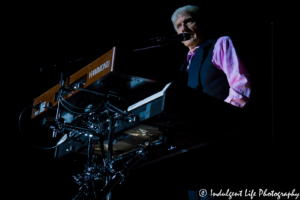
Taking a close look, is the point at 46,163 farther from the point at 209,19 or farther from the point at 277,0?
the point at 277,0

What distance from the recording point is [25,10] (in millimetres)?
3418

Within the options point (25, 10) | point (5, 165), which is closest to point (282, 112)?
point (5, 165)

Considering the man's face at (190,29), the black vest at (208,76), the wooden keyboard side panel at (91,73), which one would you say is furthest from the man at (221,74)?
the wooden keyboard side panel at (91,73)

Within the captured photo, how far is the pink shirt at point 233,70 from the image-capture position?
1552mm

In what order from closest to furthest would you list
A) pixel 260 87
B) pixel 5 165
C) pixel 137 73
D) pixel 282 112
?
pixel 137 73, pixel 282 112, pixel 260 87, pixel 5 165

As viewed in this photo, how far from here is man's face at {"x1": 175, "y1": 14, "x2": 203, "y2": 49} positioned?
2326 millimetres

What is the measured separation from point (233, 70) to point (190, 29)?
77 cm

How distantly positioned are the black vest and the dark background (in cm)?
39

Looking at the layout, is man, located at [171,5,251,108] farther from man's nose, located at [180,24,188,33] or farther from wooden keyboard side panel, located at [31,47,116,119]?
wooden keyboard side panel, located at [31,47,116,119]

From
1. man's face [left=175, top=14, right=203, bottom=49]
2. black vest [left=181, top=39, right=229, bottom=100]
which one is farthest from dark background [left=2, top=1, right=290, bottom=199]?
black vest [left=181, top=39, right=229, bottom=100]

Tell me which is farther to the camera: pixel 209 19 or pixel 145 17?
pixel 145 17

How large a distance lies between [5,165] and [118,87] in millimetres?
2080

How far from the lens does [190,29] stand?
237cm

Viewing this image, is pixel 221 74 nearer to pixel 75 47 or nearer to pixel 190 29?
pixel 190 29
